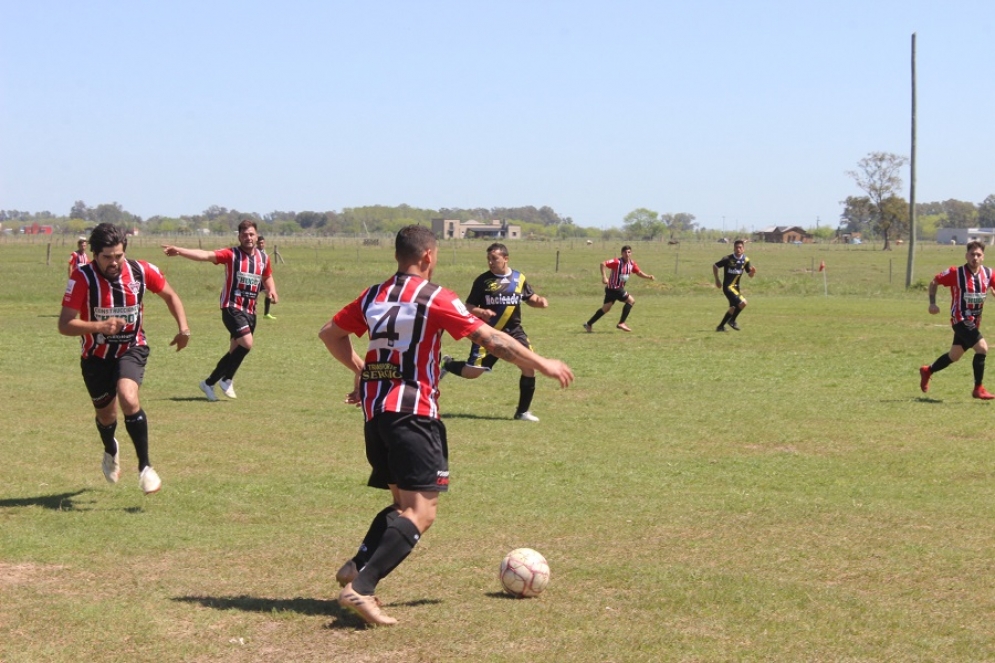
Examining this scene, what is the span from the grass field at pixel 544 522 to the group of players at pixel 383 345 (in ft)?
1.49

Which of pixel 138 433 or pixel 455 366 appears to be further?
pixel 455 366

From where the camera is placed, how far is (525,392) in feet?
44.8

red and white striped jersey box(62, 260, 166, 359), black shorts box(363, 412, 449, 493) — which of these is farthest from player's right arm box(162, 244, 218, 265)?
black shorts box(363, 412, 449, 493)

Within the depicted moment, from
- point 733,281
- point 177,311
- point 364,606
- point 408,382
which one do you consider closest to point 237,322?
point 177,311

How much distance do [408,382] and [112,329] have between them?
3566mm

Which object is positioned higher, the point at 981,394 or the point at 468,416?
the point at 981,394

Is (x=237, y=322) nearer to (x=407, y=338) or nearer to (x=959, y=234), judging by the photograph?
(x=407, y=338)

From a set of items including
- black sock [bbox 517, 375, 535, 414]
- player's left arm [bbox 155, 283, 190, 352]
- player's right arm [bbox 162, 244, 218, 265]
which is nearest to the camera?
player's left arm [bbox 155, 283, 190, 352]

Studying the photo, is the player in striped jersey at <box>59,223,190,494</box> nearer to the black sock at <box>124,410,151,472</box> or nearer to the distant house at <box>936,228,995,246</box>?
the black sock at <box>124,410,151,472</box>

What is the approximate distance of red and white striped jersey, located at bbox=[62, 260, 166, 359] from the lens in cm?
909

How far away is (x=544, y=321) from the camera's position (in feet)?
97.1

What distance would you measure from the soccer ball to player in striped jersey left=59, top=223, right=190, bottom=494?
12.1 feet

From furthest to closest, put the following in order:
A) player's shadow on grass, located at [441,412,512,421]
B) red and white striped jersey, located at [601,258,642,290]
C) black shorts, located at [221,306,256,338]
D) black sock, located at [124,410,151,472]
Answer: red and white striped jersey, located at [601,258,642,290] → black shorts, located at [221,306,256,338] → player's shadow on grass, located at [441,412,512,421] → black sock, located at [124,410,151,472]

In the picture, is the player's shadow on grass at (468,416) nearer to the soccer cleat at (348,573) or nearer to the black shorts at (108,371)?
the black shorts at (108,371)
